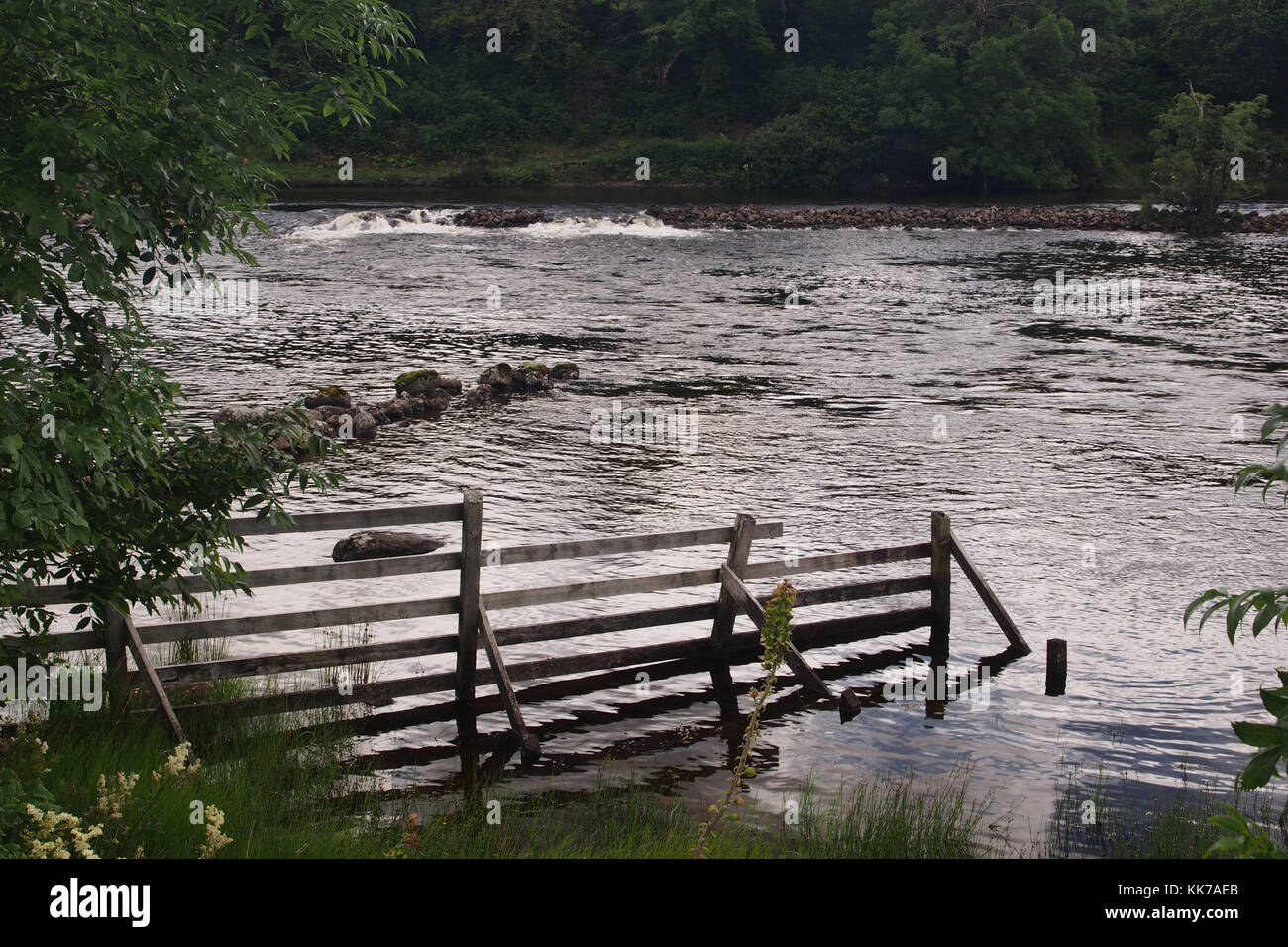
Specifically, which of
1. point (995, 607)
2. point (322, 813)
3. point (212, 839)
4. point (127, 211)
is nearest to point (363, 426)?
point (995, 607)

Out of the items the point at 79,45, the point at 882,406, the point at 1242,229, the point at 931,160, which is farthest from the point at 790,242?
the point at 79,45

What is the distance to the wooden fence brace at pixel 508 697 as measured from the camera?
384 inches

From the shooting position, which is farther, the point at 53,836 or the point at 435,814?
the point at 435,814

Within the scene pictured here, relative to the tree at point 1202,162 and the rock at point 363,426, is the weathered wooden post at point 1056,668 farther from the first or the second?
the tree at point 1202,162

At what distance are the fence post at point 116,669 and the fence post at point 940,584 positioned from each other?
7473 millimetres

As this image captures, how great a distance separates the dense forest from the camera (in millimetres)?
80375

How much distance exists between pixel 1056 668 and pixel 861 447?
10.1 m

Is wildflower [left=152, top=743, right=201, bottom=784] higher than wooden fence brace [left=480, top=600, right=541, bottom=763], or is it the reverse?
wildflower [left=152, top=743, right=201, bottom=784]

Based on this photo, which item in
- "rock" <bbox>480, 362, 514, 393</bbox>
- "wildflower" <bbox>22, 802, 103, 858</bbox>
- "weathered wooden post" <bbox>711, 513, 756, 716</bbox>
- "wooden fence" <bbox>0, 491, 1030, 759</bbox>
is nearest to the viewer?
"wildflower" <bbox>22, 802, 103, 858</bbox>

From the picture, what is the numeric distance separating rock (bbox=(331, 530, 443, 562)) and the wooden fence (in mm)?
4014

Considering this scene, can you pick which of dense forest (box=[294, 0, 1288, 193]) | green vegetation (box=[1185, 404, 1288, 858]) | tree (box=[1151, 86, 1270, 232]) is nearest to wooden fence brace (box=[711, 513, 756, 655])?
green vegetation (box=[1185, 404, 1288, 858])

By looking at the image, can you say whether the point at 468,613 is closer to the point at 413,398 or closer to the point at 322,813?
the point at 322,813

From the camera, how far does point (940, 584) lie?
41.6 feet

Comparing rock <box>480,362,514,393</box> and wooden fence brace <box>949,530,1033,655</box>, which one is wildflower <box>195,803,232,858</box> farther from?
Answer: rock <box>480,362,514,393</box>
